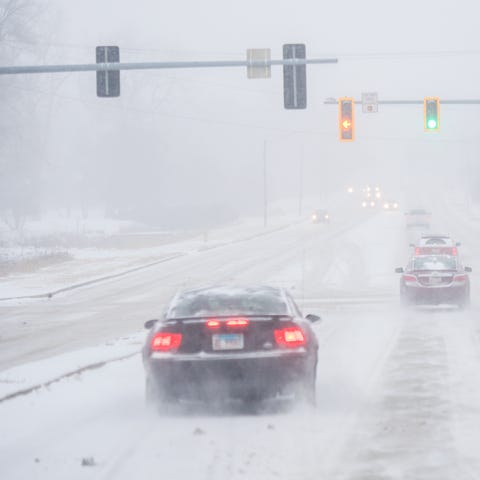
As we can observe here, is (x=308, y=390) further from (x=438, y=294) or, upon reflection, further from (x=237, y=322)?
(x=438, y=294)

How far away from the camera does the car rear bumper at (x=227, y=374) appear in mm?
11688

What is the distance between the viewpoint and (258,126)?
489ft

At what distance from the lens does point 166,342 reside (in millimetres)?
11938

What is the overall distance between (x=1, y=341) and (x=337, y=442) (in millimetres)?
13811

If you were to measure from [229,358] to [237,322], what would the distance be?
0.43 m

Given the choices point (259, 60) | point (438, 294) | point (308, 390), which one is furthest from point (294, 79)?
point (308, 390)

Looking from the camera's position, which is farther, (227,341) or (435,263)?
(435,263)

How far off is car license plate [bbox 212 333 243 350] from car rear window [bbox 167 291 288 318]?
493 millimetres

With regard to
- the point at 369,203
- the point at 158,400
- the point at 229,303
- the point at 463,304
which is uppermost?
the point at 229,303

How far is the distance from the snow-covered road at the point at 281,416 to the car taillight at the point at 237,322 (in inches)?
38.6

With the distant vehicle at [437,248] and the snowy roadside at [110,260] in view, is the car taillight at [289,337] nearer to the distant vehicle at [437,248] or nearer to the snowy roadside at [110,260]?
the distant vehicle at [437,248]

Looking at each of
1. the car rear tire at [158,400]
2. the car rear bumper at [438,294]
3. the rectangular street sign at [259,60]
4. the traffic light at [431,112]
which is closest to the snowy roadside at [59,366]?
the car rear tire at [158,400]

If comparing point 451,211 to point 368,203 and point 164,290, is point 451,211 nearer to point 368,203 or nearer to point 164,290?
point 368,203

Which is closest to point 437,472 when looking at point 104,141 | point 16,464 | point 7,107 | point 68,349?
point 16,464
